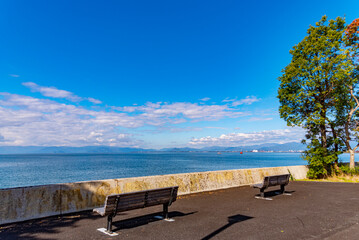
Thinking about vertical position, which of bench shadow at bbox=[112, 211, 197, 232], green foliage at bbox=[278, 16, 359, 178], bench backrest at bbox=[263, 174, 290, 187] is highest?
green foliage at bbox=[278, 16, 359, 178]

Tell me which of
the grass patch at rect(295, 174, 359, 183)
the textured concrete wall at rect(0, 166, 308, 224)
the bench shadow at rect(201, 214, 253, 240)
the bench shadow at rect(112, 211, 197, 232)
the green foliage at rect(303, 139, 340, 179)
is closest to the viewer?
the bench shadow at rect(201, 214, 253, 240)

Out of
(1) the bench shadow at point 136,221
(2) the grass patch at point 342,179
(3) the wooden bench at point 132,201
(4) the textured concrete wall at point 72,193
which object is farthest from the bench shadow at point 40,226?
(2) the grass patch at point 342,179

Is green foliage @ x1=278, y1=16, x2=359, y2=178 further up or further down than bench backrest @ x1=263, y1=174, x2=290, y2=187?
further up

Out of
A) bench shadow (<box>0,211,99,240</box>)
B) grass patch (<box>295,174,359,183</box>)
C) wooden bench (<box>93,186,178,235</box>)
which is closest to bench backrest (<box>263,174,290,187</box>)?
wooden bench (<box>93,186,178,235</box>)

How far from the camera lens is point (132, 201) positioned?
18.2 feet

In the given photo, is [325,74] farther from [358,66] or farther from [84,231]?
[84,231]

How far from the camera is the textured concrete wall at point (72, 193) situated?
605 centimetres

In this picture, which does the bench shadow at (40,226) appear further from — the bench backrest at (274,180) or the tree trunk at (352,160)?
the tree trunk at (352,160)

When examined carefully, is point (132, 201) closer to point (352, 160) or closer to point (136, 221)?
point (136, 221)

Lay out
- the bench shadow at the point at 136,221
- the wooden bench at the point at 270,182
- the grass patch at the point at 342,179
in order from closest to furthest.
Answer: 1. the bench shadow at the point at 136,221
2. the wooden bench at the point at 270,182
3. the grass patch at the point at 342,179

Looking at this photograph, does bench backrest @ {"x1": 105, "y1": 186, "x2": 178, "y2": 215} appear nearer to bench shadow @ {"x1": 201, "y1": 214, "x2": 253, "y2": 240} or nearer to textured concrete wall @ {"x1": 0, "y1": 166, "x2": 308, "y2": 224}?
bench shadow @ {"x1": 201, "y1": 214, "x2": 253, "y2": 240}

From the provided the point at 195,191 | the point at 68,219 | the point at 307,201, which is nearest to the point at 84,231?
the point at 68,219

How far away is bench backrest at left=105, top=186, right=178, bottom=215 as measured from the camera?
16.9 ft

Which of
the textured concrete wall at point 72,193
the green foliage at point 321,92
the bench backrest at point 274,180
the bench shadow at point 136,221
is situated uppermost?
the green foliage at point 321,92
